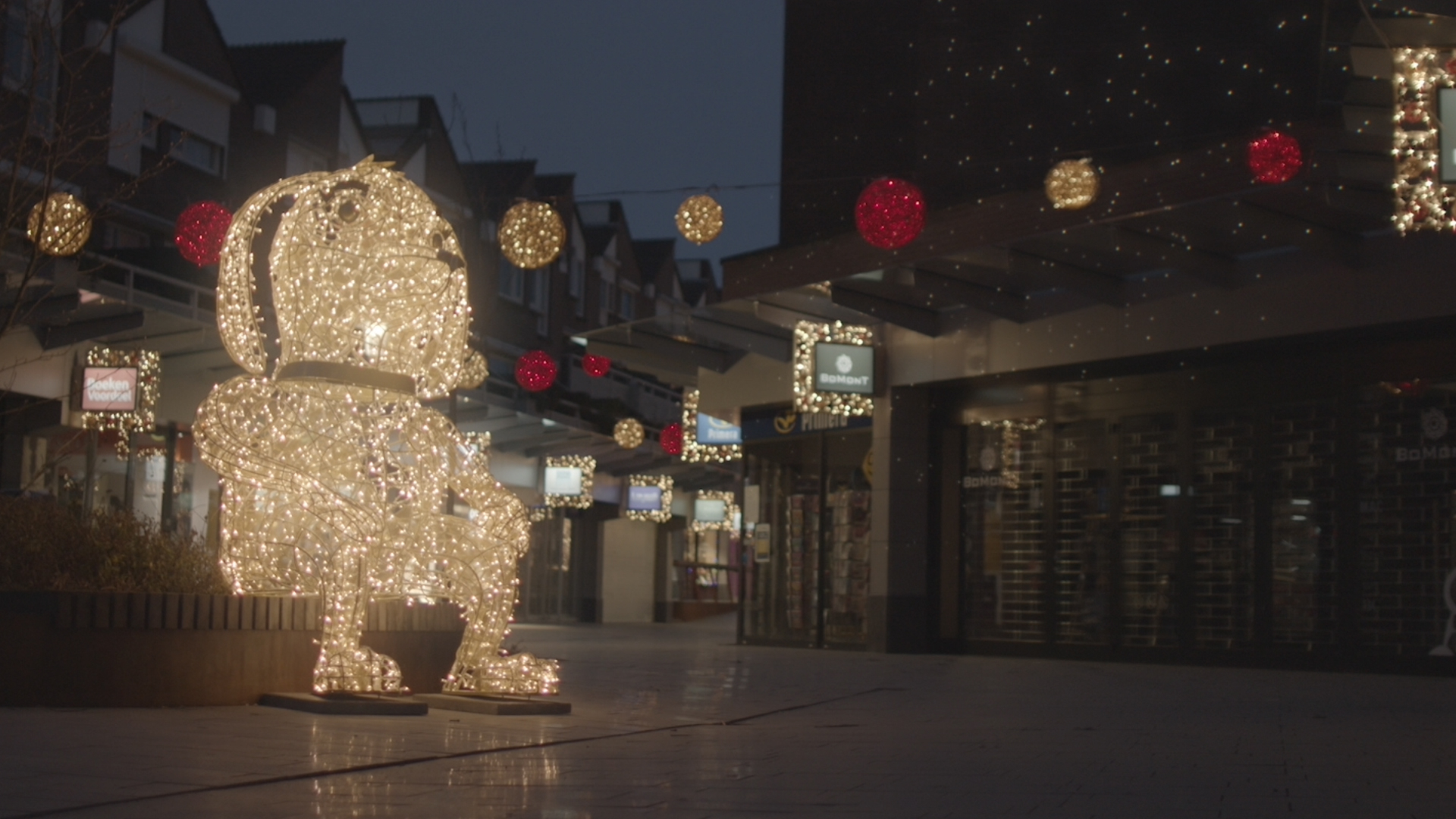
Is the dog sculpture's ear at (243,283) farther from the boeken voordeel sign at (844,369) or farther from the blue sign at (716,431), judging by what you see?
the blue sign at (716,431)

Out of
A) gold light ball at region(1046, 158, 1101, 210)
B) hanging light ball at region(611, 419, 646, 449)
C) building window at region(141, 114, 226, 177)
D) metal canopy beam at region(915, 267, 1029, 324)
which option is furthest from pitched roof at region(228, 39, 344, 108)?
gold light ball at region(1046, 158, 1101, 210)

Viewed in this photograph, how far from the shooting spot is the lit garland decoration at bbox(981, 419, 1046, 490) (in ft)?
64.7

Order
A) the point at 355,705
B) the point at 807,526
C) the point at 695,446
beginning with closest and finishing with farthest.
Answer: the point at 355,705, the point at 807,526, the point at 695,446

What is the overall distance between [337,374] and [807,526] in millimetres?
13737

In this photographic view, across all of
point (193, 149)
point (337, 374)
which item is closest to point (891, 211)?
→ point (337, 374)

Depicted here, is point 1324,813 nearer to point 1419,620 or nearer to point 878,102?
point 1419,620

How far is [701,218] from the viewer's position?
639 inches

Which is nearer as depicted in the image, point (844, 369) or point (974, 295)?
point (974, 295)

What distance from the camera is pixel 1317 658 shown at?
16.2m

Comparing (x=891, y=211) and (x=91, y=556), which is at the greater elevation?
(x=891, y=211)

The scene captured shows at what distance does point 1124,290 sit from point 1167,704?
6.87 metres

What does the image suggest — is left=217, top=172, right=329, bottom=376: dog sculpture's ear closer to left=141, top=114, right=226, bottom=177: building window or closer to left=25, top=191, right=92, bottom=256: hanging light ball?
left=25, top=191, right=92, bottom=256: hanging light ball

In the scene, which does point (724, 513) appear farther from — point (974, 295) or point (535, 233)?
point (535, 233)

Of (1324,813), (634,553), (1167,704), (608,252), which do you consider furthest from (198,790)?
(608,252)
